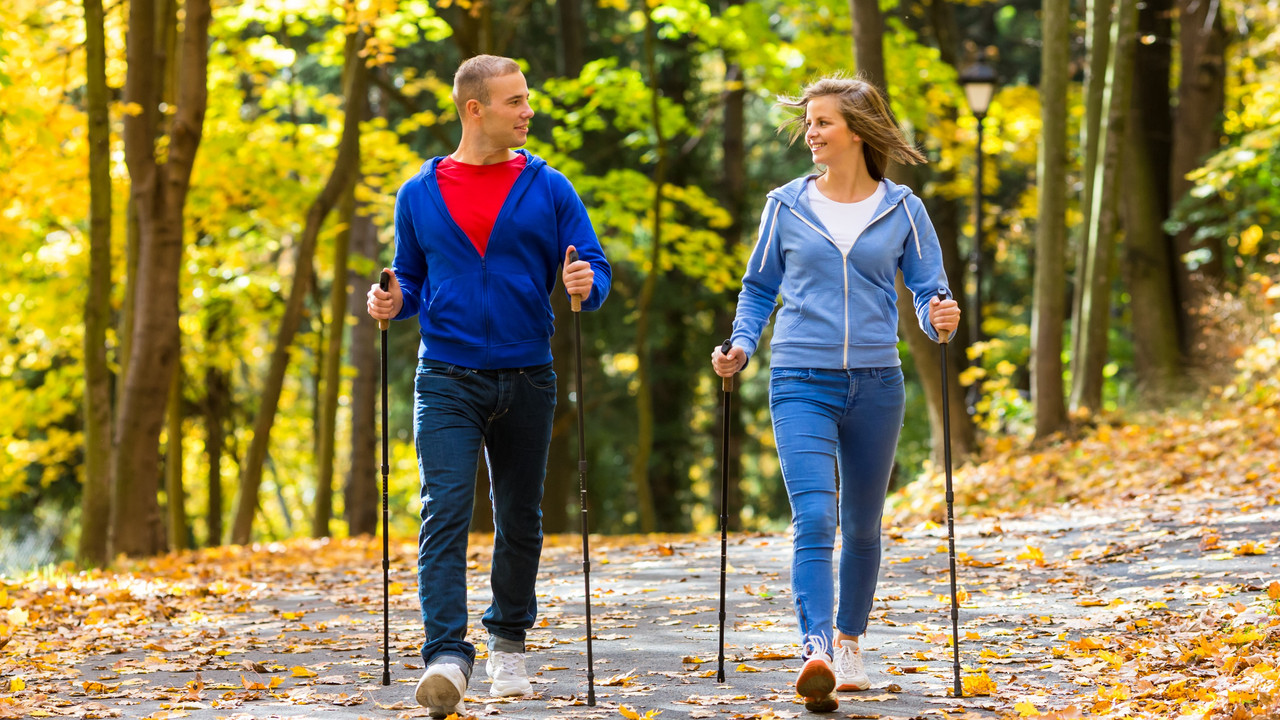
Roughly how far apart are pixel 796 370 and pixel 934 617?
2.37 metres

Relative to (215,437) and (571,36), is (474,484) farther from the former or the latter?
(215,437)

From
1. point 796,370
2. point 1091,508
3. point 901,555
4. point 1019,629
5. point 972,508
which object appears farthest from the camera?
point 972,508

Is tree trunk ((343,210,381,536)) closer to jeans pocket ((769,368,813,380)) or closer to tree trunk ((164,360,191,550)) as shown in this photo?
tree trunk ((164,360,191,550))

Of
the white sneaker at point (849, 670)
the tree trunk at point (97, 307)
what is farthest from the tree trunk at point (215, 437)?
the white sneaker at point (849, 670)

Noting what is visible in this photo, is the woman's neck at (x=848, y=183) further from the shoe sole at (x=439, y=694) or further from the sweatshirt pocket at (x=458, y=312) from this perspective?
the shoe sole at (x=439, y=694)

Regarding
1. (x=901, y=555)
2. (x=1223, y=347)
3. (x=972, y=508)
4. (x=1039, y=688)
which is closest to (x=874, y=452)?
(x=1039, y=688)

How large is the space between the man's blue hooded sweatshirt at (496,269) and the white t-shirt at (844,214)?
0.81 meters

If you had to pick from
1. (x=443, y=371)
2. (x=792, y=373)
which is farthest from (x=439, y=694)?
(x=792, y=373)

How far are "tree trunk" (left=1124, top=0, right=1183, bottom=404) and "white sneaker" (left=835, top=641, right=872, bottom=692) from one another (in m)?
11.9

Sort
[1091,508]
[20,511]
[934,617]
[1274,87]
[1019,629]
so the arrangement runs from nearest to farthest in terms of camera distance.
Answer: [1019,629]
[934,617]
[1091,508]
[1274,87]
[20,511]

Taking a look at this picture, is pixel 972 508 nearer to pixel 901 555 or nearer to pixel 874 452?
pixel 901 555

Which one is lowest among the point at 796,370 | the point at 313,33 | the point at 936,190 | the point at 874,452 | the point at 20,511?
the point at 20,511

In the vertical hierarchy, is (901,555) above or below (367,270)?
below

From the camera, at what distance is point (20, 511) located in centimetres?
2305
